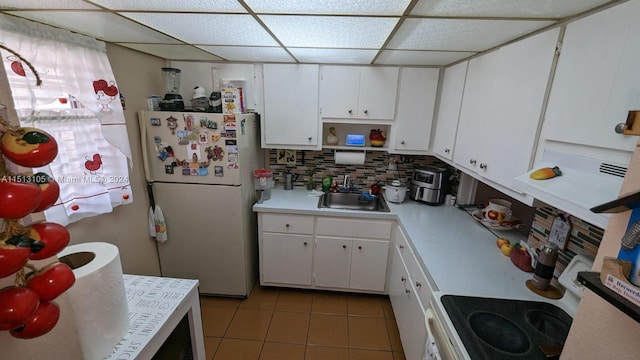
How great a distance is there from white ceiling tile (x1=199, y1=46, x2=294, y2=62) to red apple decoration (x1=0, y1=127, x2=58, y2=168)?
1.47 meters

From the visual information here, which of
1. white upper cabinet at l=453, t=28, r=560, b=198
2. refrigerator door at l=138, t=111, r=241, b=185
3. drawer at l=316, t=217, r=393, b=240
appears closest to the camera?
white upper cabinet at l=453, t=28, r=560, b=198

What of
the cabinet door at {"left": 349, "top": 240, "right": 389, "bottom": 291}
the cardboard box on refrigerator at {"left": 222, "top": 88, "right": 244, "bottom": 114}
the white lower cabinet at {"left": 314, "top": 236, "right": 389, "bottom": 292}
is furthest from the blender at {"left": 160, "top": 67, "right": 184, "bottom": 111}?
the cabinet door at {"left": 349, "top": 240, "right": 389, "bottom": 291}

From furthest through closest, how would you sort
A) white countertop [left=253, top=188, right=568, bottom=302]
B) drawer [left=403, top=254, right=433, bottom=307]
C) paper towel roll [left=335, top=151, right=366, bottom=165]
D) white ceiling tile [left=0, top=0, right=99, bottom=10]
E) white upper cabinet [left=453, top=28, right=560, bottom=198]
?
paper towel roll [left=335, top=151, right=366, bottom=165] < drawer [left=403, top=254, right=433, bottom=307] < white countertop [left=253, top=188, right=568, bottom=302] < white upper cabinet [left=453, top=28, right=560, bottom=198] < white ceiling tile [left=0, top=0, right=99, bottom=10]

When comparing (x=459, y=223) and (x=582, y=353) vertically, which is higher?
(x=582, y=353)

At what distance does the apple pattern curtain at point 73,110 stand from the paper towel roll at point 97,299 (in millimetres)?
657

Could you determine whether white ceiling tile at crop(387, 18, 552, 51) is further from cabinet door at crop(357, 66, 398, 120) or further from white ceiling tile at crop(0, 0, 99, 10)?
white ceiling tile at crop(0, 0, 99, 10)

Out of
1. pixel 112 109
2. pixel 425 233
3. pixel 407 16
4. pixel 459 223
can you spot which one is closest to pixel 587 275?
pixel 407 16

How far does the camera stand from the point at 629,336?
0.47 metres

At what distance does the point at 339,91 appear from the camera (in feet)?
7.25

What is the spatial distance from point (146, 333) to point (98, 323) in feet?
0.60

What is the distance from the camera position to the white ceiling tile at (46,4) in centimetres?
100

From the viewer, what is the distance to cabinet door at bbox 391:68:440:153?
2.14 meters

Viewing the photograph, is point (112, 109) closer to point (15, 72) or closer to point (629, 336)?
point (15, 72)

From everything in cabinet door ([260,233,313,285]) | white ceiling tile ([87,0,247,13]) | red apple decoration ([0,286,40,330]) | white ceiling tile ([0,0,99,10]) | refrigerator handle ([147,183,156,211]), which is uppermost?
white ceiling tile ([87,0,247,13])
